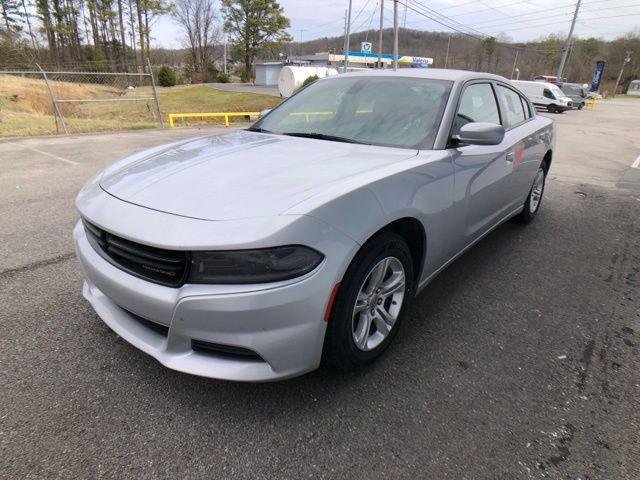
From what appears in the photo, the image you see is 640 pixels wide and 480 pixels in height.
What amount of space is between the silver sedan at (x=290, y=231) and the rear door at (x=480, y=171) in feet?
0.07

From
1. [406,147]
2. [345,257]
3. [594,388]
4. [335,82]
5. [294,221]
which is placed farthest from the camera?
[335,82]

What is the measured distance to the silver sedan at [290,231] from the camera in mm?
1652

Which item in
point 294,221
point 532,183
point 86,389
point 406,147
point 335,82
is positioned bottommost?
point 86,389

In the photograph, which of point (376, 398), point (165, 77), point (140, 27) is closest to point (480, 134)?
point (376, 398)

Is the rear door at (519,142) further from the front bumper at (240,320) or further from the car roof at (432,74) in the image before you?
the front bumper at (240,320)

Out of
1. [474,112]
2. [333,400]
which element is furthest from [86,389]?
[474,112]

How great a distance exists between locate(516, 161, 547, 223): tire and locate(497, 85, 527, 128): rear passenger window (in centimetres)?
77

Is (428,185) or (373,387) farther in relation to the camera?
(428,185)

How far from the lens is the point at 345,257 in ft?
5.84

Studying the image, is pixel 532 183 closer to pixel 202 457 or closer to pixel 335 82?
pixel 335 82

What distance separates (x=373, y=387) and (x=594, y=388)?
1.20m

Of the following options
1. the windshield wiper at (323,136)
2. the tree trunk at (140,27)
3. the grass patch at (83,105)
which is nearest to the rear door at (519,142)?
the windshield wiper at (323,136)

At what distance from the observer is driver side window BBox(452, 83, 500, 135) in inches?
115

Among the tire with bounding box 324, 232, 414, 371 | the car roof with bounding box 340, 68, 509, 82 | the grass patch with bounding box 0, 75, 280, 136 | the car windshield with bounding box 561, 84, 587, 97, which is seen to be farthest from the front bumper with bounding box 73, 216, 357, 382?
the car windshield with bounding box 561, 84, 587, 97
